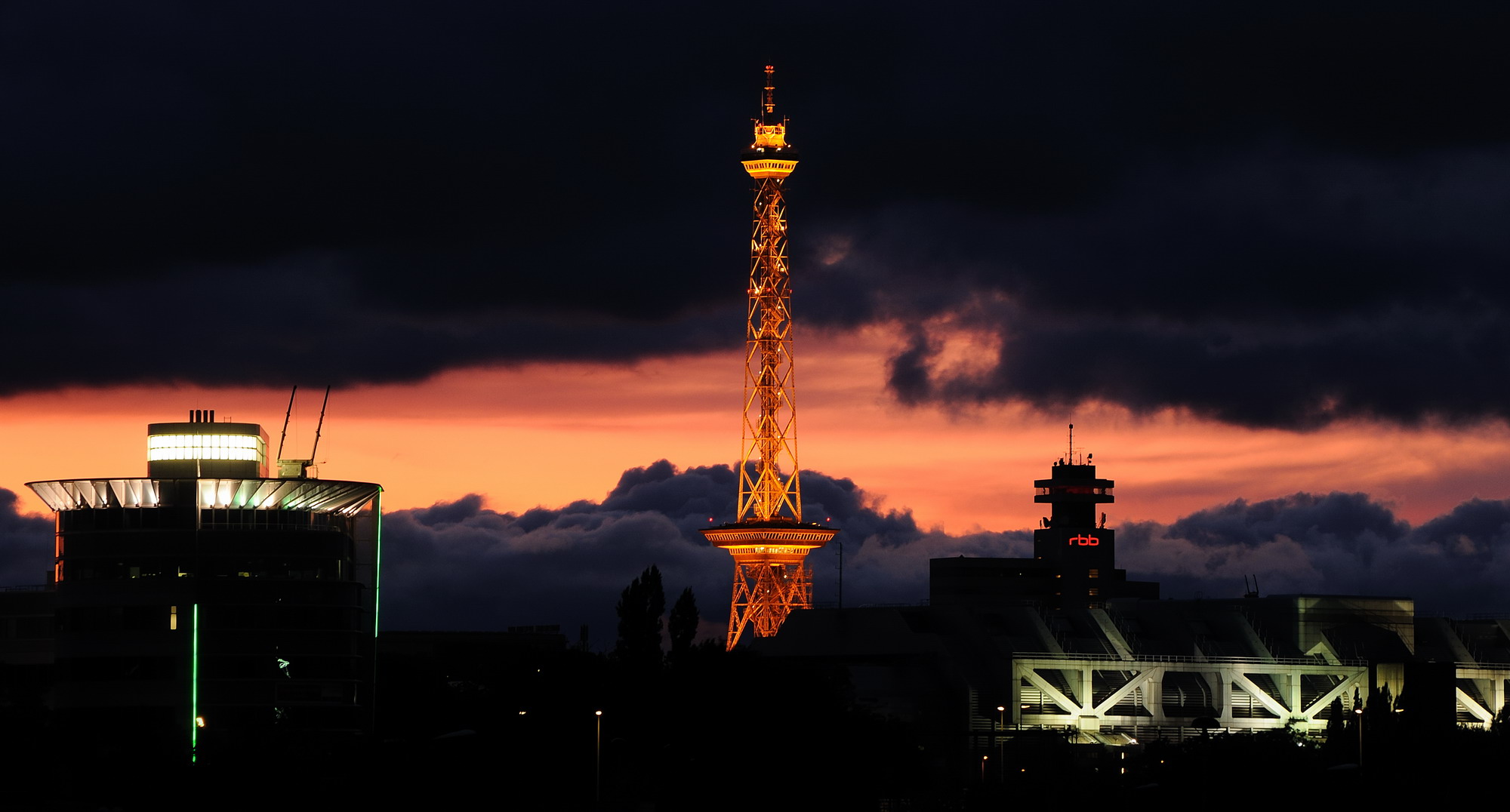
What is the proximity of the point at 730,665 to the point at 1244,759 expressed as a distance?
51.0 meters

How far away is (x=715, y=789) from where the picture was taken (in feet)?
565

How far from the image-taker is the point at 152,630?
19738 cm

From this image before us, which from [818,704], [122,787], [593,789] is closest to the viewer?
[122,787]

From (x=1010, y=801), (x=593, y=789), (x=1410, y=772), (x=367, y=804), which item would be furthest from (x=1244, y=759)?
(x=367, y=804)

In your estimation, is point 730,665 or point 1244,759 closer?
point 1244,759

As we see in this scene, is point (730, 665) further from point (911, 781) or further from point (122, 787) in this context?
point (122, 787)

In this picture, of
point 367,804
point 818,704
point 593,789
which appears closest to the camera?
point 367,804

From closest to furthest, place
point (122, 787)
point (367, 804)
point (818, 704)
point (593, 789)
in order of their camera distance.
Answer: point (367, 804)
point (122, 787)
point (593, 789)
point (818, 704)

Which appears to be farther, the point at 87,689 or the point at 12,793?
the point at 87,689

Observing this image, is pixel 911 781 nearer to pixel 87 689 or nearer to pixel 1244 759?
pixel 1244 759

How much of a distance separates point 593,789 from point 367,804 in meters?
30.9

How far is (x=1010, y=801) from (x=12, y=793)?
65471 millimetres

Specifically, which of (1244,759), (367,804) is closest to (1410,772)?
(1244,759)

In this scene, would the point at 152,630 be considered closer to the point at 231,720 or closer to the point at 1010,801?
the point at 231,720
